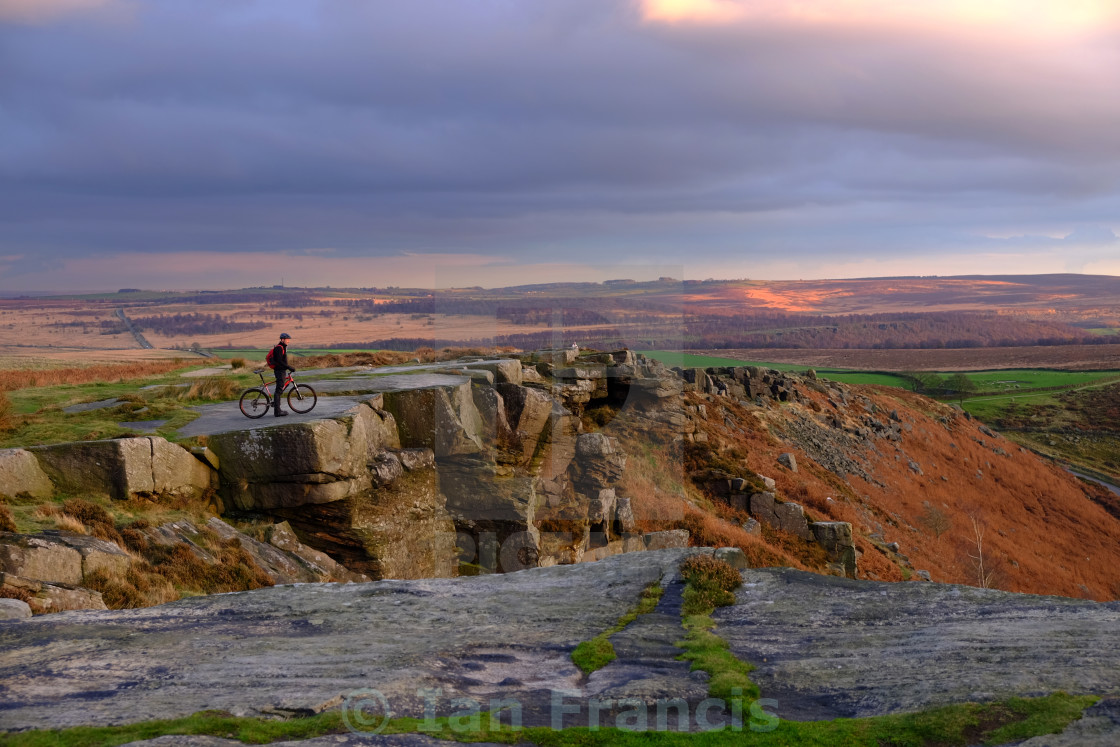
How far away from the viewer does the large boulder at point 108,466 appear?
15477mm

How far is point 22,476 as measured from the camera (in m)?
14.8

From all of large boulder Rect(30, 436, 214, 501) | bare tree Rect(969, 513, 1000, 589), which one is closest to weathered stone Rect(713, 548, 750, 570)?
large boulder Rect(30, 436, 214, 501)

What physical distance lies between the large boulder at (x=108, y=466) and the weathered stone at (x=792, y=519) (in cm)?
2599

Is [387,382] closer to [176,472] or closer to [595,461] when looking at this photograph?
[176,472]

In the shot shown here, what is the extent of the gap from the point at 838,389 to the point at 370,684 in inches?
3081

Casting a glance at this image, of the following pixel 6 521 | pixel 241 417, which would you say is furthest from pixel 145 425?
pixel 6 521

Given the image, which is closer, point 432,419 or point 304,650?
point 304,650

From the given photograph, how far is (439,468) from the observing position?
22.6 meters

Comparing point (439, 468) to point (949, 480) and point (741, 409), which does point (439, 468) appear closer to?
point (741, 409)

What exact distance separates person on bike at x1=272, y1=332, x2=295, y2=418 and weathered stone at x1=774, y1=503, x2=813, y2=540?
2317cm

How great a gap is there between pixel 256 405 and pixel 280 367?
1388 millimetres

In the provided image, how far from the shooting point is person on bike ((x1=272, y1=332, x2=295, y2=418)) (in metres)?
18.6

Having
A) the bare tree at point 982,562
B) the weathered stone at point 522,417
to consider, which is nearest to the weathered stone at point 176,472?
the weathered stone at point 522,417

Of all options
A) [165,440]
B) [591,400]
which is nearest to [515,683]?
[165,440]
